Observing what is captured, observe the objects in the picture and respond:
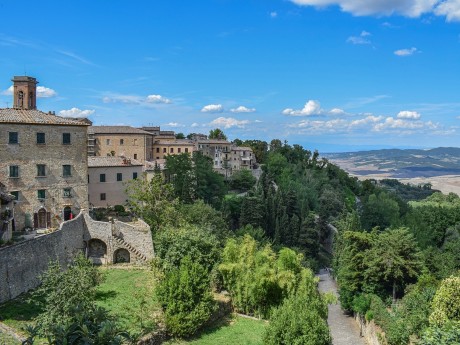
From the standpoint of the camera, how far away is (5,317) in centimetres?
2203

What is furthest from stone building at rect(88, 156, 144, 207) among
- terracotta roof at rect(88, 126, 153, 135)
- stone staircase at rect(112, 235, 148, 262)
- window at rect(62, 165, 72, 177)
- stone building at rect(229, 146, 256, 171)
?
stone building at rect(229, 146, 256, 171)

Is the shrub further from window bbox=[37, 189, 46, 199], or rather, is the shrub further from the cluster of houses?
window bbox=[37, 189, 46, 199]

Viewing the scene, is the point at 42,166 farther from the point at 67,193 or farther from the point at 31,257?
the point at 31,257

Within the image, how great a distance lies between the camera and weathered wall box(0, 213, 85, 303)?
80.9ft

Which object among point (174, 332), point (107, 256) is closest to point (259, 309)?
point (174, 332)

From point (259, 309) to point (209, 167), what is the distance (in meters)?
38.6

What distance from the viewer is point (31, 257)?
27453 millimetres

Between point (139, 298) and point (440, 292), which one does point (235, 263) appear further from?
point (440, 292)

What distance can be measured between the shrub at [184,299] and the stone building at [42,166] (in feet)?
57.6

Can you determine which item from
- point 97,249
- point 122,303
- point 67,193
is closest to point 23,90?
point 67,193

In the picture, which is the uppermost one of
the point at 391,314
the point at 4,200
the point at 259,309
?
the point at 4,200

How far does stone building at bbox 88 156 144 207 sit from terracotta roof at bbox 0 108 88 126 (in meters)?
9.91

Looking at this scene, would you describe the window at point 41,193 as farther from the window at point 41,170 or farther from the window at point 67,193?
the window at point 67,193

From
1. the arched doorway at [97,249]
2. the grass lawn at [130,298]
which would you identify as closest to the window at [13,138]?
the arched doorway at [97,249]
